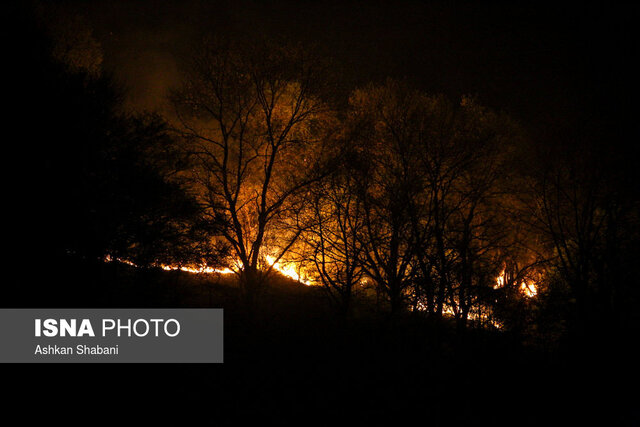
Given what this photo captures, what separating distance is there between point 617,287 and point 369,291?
8140 millimetres

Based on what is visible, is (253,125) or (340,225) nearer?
(340,225)

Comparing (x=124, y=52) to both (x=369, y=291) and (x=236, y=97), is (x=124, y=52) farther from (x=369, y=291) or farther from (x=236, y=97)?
(x=369, y=291)

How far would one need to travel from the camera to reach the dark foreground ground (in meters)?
6.21

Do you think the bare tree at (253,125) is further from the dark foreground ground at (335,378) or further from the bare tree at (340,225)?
the dark foreground ground at (335,378)

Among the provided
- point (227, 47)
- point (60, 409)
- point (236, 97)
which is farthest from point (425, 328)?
point (227, 47)
